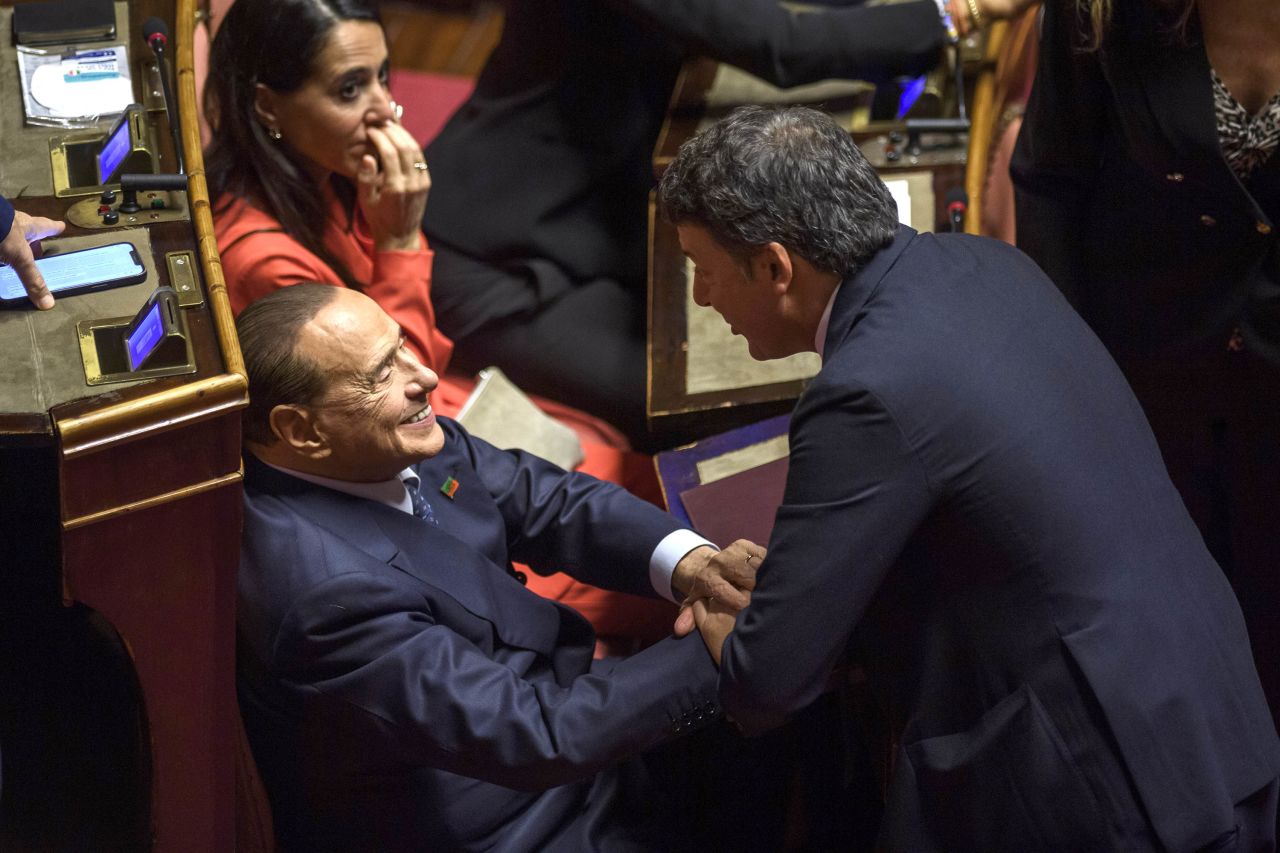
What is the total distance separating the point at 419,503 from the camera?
198 cm

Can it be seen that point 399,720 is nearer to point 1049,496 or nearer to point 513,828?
point 513,828

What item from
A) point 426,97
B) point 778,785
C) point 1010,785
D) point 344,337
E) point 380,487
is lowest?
point 778,785

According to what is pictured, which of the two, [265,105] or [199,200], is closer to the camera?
[199,200]

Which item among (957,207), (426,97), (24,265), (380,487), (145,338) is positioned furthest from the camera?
(426,97)

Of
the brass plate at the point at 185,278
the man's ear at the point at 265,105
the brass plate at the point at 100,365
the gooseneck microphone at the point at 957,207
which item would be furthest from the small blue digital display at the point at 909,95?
the brass plate at the point at 100,365

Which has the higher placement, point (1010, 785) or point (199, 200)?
point (199, 200)

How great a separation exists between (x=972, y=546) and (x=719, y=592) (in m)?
0.38

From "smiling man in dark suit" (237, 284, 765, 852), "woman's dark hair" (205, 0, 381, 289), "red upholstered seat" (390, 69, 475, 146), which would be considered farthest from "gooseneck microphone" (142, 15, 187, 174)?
"red upholstered seat" (390, 69, 475, 146)

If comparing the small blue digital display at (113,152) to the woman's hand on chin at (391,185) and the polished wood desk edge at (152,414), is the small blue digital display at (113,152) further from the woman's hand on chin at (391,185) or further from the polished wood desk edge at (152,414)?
the polished wood desk edge at (152,414)

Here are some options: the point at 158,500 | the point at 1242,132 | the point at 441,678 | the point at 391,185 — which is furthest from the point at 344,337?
the point at 1242,132

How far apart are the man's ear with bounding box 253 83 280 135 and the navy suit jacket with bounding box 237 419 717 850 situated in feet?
2.56

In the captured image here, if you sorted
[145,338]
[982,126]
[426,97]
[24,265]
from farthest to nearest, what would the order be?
[426,97], [982,126], [24,265], [145,338]

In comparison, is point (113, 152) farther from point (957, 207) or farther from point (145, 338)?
point (957, 207)

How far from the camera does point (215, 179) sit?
2.54 metres
